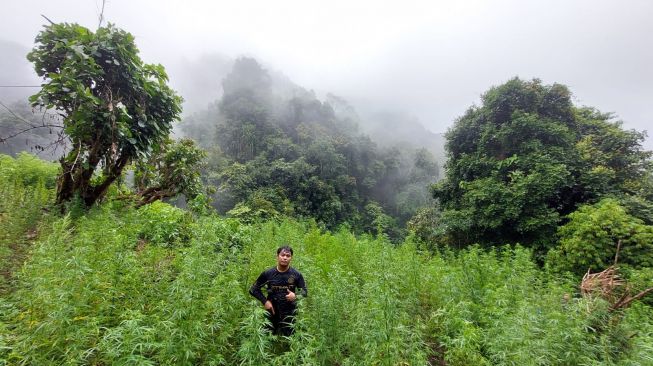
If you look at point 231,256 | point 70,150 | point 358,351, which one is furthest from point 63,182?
point 358,351

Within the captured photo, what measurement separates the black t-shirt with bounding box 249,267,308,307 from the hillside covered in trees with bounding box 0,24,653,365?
0.81 feet

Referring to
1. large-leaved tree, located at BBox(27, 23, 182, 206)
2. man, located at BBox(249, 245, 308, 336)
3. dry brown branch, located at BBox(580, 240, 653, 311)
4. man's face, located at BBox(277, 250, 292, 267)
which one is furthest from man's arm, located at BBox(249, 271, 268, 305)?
dry brown branch, located at BBox(580, 240, 653, 311)

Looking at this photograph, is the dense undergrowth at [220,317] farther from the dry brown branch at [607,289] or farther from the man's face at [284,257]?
the man's face at [284,257]

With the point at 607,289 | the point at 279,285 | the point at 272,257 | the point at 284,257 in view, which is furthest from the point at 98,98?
the point at 607,289

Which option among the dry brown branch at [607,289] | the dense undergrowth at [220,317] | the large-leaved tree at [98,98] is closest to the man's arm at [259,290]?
the dense undergrowth at [220,317]

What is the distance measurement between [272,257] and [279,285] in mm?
1461

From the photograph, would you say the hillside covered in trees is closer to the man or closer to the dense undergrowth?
the dense undergrowth

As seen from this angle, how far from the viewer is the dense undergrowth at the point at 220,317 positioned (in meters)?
2.51

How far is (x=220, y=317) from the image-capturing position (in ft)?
10.6

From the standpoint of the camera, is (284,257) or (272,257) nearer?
(284,257)

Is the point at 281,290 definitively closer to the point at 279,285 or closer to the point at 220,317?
the point at 279,285

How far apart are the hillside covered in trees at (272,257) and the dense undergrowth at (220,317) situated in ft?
0.08

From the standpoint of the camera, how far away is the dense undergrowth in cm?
251

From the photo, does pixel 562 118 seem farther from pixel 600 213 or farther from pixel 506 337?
pixel 506 337
